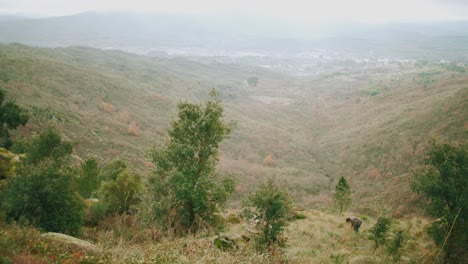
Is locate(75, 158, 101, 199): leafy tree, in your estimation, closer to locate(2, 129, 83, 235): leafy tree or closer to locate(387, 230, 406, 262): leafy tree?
locate(2, 129, 83, 235): leafy tree

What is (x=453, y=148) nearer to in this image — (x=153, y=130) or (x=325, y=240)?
(x=325, y=240)

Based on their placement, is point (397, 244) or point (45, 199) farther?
point (397, 244)

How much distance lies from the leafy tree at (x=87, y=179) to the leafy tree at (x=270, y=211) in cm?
1595

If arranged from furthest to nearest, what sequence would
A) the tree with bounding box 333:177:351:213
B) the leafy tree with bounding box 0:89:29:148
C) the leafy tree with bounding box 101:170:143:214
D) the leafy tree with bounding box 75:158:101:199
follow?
1. the tree with bounding box 333:177:351:213
2. the leafy tree with bounding box 0:89:29:148
3. the leafy tree with bounding box 75:158:101:199
4. the leafy tree with bounding box 101:170:143:214

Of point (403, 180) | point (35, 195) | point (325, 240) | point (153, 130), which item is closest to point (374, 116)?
point (403, 180)

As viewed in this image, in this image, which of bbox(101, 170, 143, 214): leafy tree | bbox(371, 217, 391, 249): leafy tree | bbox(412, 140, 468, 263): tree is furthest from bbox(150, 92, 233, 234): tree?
bbox(412, 140, 468, 263): tree

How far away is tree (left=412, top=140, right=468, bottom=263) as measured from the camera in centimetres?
1319

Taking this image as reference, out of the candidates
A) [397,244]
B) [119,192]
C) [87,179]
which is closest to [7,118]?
[87,179]

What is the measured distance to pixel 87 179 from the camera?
24.0 meters

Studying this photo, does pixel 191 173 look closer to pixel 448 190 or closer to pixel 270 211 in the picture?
pixel 270 211

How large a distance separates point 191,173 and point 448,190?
41.2 ft

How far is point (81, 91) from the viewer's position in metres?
65.4

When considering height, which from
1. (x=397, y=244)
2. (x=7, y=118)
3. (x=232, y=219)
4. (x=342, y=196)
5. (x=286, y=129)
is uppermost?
(x=7, y=118)

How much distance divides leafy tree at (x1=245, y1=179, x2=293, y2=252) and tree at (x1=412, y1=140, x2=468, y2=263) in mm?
7017
